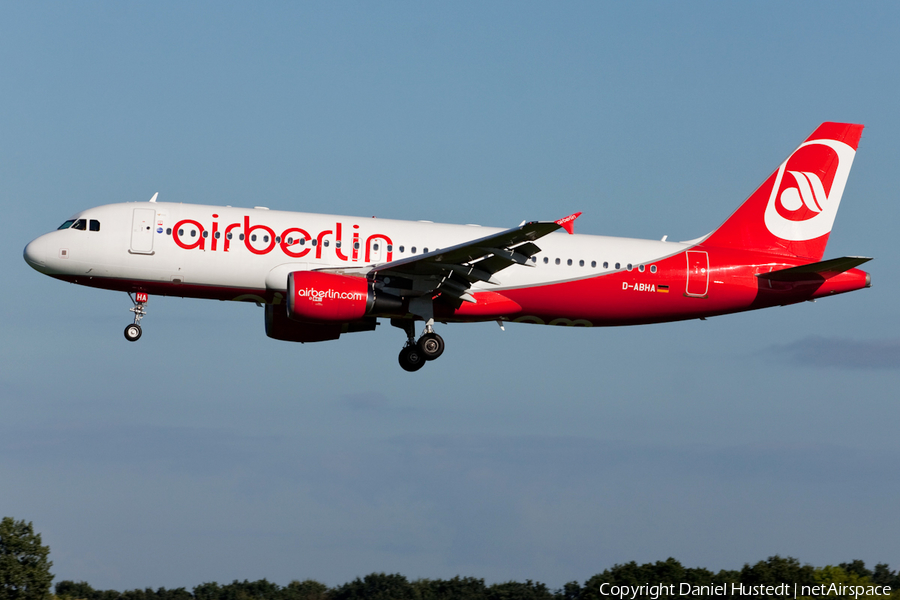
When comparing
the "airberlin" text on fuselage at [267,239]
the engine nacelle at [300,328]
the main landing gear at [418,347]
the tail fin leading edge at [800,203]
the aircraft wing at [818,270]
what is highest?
the tail fin leading edge at [800,203]

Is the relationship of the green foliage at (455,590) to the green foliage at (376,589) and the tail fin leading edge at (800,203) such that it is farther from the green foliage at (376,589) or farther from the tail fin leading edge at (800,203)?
the tail fin leading edge at (800,203)

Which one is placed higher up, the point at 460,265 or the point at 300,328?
the point at 460,265

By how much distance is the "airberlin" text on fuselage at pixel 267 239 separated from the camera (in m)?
31.0

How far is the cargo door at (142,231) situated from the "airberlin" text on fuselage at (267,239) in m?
0.73

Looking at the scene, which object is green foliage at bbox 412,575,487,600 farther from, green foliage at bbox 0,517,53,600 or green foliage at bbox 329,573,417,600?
green foliage at bbox 0,517,53,600

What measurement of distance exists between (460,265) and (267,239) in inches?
223

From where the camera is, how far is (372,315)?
31562mm

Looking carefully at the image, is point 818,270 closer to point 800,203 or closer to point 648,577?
point 800,203

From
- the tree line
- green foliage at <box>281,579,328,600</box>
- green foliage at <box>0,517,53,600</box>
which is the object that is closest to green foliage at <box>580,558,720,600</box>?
the tree line

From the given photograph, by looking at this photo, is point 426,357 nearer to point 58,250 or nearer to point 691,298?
point 691,298

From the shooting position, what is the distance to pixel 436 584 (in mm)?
73188

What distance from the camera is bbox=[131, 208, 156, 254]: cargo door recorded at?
31016mm

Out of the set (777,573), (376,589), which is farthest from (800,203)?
(376,589)

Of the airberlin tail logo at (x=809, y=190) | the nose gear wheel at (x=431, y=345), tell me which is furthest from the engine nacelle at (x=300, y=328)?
the airberlin tail logo at (x=809, y=190)
